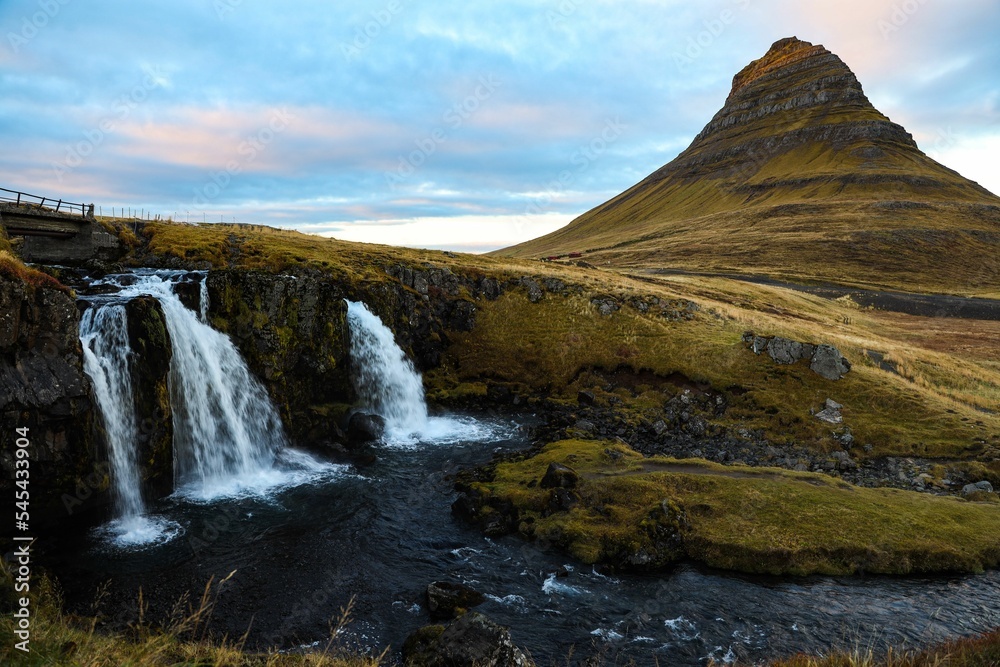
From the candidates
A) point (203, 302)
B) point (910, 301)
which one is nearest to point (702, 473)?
point (203, 302)

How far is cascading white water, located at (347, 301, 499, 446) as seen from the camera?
111 ft

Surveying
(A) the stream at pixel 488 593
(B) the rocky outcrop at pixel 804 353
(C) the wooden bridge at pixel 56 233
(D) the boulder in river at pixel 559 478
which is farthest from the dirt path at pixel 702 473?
(C) the wooden bridge at pixel 56 233

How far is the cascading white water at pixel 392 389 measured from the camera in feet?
111

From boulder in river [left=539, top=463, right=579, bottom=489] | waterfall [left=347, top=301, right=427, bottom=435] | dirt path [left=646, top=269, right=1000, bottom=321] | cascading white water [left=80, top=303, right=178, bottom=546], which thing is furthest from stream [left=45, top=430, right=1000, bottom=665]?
dirt path [left=646, top=269, right=1000, bottom=321]

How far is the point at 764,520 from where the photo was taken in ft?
69.5

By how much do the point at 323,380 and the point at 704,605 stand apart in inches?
1012

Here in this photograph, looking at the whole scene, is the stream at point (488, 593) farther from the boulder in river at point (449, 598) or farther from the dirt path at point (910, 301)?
the dirt path at point (910, 301)

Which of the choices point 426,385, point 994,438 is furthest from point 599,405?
point 994,438

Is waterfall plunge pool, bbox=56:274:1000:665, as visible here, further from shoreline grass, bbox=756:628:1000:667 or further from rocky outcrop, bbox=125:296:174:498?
shoreline grass, bbox=756:628:1000:667

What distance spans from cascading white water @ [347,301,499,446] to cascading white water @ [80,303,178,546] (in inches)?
535

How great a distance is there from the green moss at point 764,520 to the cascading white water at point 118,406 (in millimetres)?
14880

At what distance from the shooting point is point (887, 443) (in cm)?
3008

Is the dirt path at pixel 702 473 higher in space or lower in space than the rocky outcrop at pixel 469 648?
higher

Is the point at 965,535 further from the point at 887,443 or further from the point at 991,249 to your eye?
the point at 991,249
